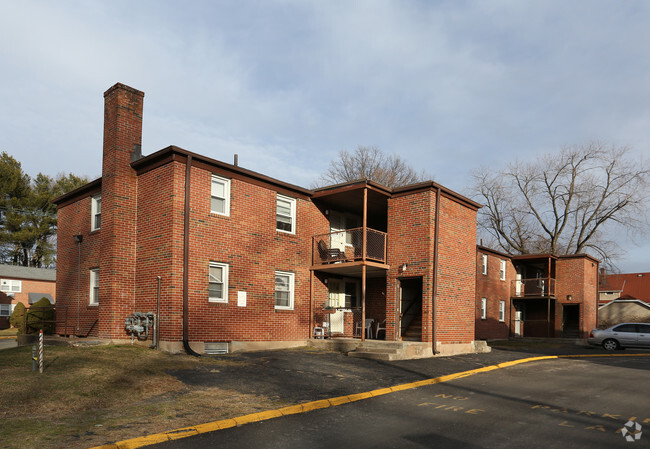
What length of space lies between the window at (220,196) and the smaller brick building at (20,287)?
29209mm

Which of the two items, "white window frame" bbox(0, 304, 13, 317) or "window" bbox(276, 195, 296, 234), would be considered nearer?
"window" bbox(276, 195, 296, 234)

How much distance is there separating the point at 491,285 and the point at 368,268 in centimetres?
1507

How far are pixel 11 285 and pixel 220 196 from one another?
105ft

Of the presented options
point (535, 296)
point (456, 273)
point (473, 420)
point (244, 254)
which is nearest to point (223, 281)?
point (244, 254)

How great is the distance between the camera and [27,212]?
46.1 metres

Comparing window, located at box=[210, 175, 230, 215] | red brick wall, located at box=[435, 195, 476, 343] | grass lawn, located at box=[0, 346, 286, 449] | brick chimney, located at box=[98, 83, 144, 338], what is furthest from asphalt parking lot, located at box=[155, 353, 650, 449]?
brick chimney, located at box=[98, 83, 144, 338]

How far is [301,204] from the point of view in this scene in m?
19.9

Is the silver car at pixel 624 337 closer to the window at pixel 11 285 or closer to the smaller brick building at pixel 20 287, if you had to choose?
the smaller brick building at pixel 20 287

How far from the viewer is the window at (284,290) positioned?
18.8 metres

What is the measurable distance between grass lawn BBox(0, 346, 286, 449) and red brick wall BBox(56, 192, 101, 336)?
5.92 meters

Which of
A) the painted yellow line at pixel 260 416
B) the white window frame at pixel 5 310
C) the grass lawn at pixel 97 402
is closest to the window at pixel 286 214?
the grass lawn at pixel 97 402

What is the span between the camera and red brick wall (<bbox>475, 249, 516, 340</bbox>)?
30.5 metres

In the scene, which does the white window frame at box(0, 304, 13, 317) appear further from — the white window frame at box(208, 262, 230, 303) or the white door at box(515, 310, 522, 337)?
the white door at box(515, 310, 522, 337)

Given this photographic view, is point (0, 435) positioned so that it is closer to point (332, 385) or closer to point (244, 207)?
point (332, 385)
